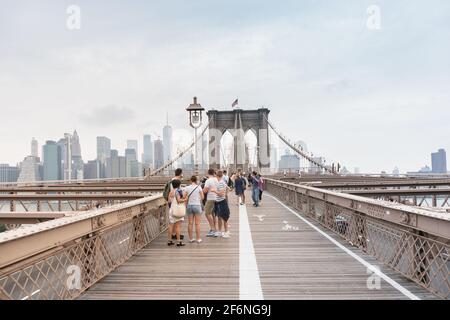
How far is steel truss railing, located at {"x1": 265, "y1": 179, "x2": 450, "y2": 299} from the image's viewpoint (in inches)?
212

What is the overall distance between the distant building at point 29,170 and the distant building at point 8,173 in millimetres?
3401

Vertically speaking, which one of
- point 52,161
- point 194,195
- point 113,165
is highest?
point 52,161

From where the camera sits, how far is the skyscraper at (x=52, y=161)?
179ft

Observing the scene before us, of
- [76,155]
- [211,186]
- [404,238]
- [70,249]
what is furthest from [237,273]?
[76,155]

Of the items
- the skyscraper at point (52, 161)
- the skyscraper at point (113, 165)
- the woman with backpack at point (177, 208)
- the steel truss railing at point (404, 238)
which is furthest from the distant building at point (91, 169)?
the steel truss railing at point (404, 238)

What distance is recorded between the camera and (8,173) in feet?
181

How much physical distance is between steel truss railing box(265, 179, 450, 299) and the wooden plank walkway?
256 millimetres

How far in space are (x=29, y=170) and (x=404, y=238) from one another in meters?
50.3

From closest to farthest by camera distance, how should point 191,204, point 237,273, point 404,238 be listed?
point 404,238 < point 237,273 < point 191,204

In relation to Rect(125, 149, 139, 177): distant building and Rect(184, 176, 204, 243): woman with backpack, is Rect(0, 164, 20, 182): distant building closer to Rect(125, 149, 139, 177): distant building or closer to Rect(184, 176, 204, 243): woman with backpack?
Rect(125, 149, 139, 177): distant building

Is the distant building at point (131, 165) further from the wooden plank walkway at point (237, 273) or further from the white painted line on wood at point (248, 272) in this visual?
the wooden plank walkway at point (237, 273)

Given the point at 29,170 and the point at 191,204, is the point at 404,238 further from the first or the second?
the point at 29,170
